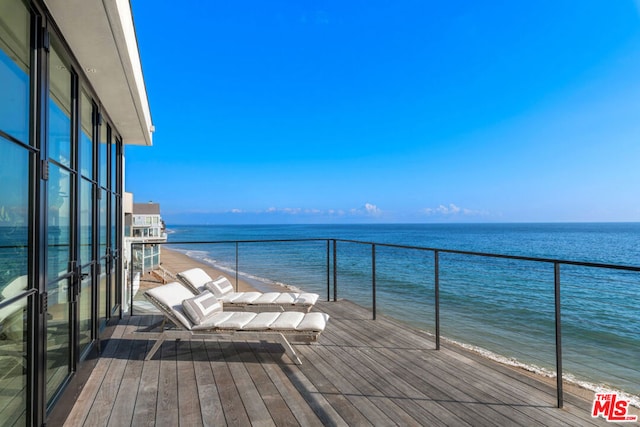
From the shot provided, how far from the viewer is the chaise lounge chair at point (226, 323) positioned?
2.87 meters

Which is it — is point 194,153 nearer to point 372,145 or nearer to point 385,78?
point 372,145

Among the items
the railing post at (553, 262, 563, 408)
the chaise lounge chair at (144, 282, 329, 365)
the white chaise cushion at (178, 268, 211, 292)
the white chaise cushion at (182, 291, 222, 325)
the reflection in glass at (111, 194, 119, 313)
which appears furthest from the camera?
the reflection in glass at (111, 194, 119, 313)

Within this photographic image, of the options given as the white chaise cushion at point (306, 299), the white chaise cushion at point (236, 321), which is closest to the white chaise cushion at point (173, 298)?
the white chaise cushion at point (236, 321)

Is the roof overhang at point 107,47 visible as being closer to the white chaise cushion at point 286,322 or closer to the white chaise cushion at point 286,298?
the white chaise cushion at point 286,322

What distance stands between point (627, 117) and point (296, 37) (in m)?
27.3

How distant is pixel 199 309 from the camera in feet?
9.90

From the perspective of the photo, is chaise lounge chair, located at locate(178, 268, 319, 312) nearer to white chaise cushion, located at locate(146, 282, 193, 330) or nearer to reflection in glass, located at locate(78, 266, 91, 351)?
white chaise cushion, located at locate(146, 282, 193, 330)

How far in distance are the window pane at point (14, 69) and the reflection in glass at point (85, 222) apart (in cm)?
127

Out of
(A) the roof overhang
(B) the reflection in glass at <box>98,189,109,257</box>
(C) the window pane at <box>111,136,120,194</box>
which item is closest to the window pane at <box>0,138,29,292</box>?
(A) the roof overhang

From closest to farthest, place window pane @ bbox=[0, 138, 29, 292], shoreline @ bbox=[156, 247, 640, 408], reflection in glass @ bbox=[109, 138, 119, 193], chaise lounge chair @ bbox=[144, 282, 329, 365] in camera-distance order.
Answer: window pane @ bbox=[0, 138, 29, 292] → chaise lounge chair @ bbox=[144, 282, 329, 365] → shoreline @ bbox=[156, 247, 640, 408] → reflection in glass @ bbox=[109, 138, 119, 193]

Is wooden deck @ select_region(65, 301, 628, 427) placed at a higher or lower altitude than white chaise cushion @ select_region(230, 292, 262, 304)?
lower

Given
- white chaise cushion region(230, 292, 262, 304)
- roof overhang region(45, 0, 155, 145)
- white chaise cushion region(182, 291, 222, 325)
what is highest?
roof overhang region(45, 0, 155, 145)

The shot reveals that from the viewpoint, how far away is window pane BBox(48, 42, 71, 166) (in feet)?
6.71

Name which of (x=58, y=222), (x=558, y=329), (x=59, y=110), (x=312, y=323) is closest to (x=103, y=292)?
(x=58, y=222)
